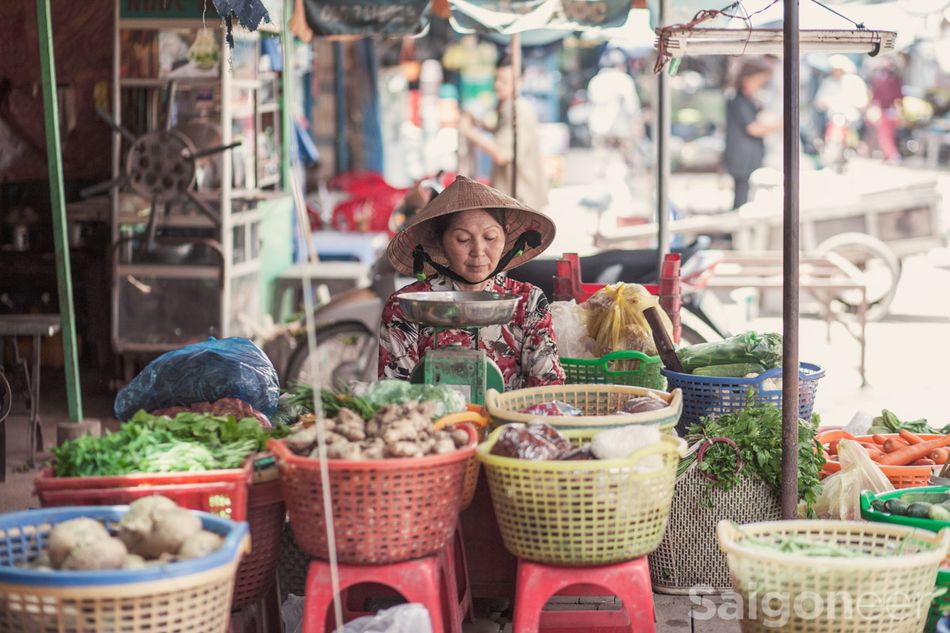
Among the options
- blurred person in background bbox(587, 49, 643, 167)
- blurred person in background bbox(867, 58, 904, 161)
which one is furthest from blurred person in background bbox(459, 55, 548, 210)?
blurred person in background bbox(867, 58, 904, 161)

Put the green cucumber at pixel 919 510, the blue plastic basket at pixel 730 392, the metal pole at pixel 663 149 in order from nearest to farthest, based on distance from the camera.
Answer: the green cucumber at pixel 919 510 → the blue plastic basket at pixel 730 392 → the metal pole at pixel 663 149

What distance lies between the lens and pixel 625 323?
5.14 m

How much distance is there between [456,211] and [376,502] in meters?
1.63

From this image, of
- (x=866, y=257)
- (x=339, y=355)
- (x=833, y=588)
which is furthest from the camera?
(x=866, y=257)

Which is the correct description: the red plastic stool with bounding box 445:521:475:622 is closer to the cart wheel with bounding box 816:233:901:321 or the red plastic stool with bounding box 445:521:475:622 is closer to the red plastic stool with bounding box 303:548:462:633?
the red plastic stool with bounding box 303:548:462:633

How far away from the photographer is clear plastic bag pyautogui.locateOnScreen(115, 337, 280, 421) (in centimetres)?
453

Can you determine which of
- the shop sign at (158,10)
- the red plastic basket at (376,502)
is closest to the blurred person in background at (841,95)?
the shop sign at (158,10)

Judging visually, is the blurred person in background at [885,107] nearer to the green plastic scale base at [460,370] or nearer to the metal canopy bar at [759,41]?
the metal canopy bar at [759,41]

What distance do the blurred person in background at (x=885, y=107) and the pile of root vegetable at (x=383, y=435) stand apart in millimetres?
25566

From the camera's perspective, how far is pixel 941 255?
55.9 ft

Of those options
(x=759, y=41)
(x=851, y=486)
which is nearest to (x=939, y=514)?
(x=851, y=486)

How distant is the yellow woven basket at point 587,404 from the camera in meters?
3.58

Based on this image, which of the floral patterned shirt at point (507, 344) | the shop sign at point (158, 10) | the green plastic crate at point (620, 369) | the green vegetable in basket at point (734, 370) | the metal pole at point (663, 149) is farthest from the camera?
the shop sign at point (158, 10)

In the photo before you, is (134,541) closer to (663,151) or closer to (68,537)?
(68,537)
